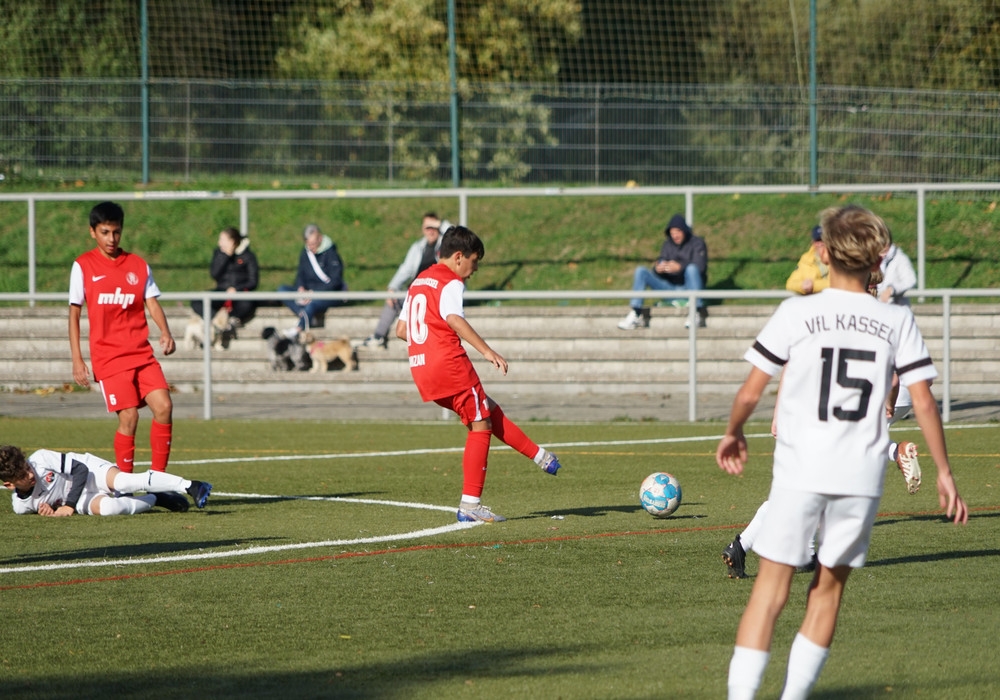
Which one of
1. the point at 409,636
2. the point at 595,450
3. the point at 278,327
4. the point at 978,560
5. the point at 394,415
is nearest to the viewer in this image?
the point at 409,636

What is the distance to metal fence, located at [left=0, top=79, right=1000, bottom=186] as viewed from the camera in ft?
64.6

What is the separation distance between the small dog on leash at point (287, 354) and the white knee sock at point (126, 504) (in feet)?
25.3

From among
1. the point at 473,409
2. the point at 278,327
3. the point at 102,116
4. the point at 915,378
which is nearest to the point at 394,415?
the point at 278,327

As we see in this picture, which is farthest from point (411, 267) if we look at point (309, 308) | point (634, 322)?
point (634, 322)

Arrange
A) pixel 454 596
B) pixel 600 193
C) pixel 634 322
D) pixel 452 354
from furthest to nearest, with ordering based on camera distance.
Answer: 1. pixel 600 193
2. pixel 634 322
3. pixel 452 354
4. pixel 454 596

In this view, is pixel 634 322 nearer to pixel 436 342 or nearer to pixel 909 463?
pixel 436 342

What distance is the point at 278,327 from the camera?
1758cm

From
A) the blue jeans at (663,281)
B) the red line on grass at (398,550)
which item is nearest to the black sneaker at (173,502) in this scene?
the red line on grass at (398,550)

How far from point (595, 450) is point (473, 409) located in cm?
400

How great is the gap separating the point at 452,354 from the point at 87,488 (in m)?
2.55

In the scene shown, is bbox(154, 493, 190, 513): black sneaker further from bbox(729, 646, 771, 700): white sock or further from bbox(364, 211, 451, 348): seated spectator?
bbox(364, 211, 451, 348): seated spectator

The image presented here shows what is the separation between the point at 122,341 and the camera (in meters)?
9.10

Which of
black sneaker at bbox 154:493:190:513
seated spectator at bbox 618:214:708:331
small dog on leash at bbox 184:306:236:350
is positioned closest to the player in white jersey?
black sneaker at bbox 154:493:190:513

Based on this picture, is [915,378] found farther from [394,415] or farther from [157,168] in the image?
[157,168]
